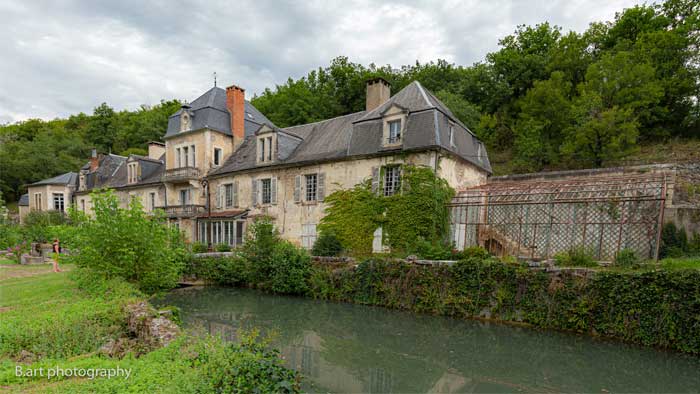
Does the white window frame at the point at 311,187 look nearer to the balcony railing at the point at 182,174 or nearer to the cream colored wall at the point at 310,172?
the cream colored wall at the point at 310,172

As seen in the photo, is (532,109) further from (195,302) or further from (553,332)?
(195,302)

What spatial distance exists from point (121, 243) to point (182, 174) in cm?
1433

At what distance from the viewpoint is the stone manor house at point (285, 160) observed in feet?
49.5

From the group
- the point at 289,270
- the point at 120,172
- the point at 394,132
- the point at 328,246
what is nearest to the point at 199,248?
the point at 289,270

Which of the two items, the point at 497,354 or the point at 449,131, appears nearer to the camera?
the point at 497,354

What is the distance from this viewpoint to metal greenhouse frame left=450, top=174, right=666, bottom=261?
1102 centimetres

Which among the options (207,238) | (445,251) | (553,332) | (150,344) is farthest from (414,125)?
(207,238)

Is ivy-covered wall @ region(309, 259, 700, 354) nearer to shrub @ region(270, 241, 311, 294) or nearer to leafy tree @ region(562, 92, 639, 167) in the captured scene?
shrub @ region(270, 241, 311, 294)

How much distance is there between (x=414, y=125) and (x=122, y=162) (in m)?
26.2

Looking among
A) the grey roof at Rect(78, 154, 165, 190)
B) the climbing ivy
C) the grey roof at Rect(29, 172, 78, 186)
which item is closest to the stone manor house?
the grey roof at Rect(78, 154, 165, 190)

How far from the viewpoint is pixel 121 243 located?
8.51m

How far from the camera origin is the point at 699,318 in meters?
7.08

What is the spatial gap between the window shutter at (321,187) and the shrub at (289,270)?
386 cm

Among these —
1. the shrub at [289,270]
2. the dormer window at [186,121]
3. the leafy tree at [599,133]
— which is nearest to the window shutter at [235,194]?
the dormer window at [186,121]
